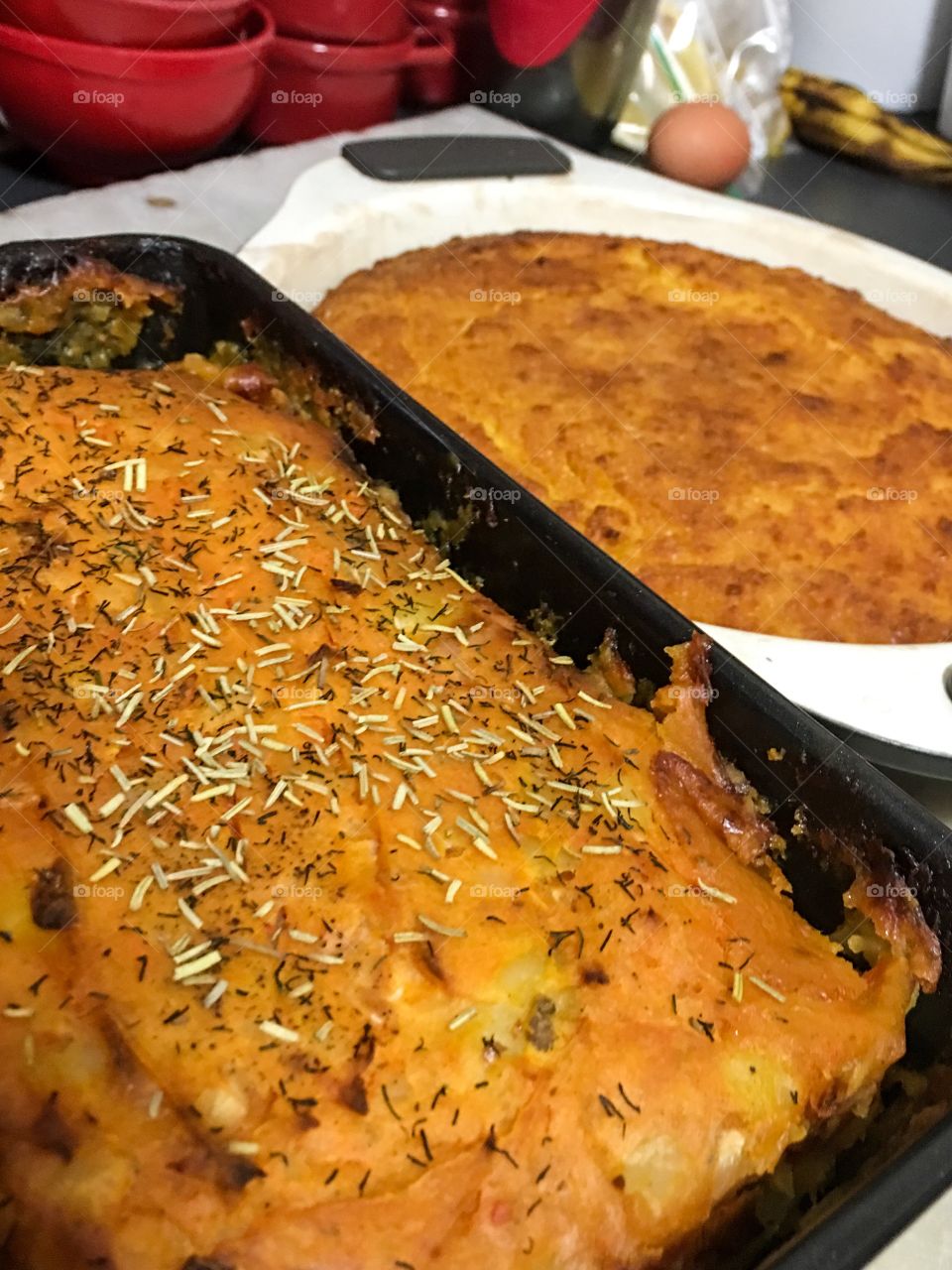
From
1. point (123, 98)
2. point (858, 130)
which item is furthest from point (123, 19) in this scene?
point (858, 130)

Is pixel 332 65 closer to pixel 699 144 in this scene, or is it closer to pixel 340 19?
pixel 340 19

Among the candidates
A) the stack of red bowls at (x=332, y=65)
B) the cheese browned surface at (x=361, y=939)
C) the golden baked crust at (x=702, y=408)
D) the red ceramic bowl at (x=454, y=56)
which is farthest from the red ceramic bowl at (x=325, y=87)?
the cheese browned surface at (x=361, y=939)

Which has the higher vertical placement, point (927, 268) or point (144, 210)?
point (927, 268)

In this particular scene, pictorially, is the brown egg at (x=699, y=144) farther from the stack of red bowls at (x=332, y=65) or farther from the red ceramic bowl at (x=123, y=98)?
the red ceramic bowl at (x=123, y=98)

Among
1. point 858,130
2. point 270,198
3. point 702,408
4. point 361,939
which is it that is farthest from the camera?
point 858,130

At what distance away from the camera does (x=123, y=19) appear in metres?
2.00

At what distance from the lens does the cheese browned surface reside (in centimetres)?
80

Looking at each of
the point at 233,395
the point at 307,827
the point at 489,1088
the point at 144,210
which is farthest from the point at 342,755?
the point at 144,210

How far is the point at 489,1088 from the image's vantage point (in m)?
0.86

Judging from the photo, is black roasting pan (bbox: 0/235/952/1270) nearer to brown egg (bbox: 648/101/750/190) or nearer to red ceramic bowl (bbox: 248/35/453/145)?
red ceramic bowl (bbox: 248/35/453/145)

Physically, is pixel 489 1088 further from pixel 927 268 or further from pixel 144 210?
pixel 927 268

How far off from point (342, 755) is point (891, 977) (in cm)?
56

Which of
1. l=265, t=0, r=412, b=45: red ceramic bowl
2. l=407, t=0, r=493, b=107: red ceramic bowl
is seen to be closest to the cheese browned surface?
l=265, t=0, r=412, b=45: red ceramic bowl

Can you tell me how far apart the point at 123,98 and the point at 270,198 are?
1.13ft
